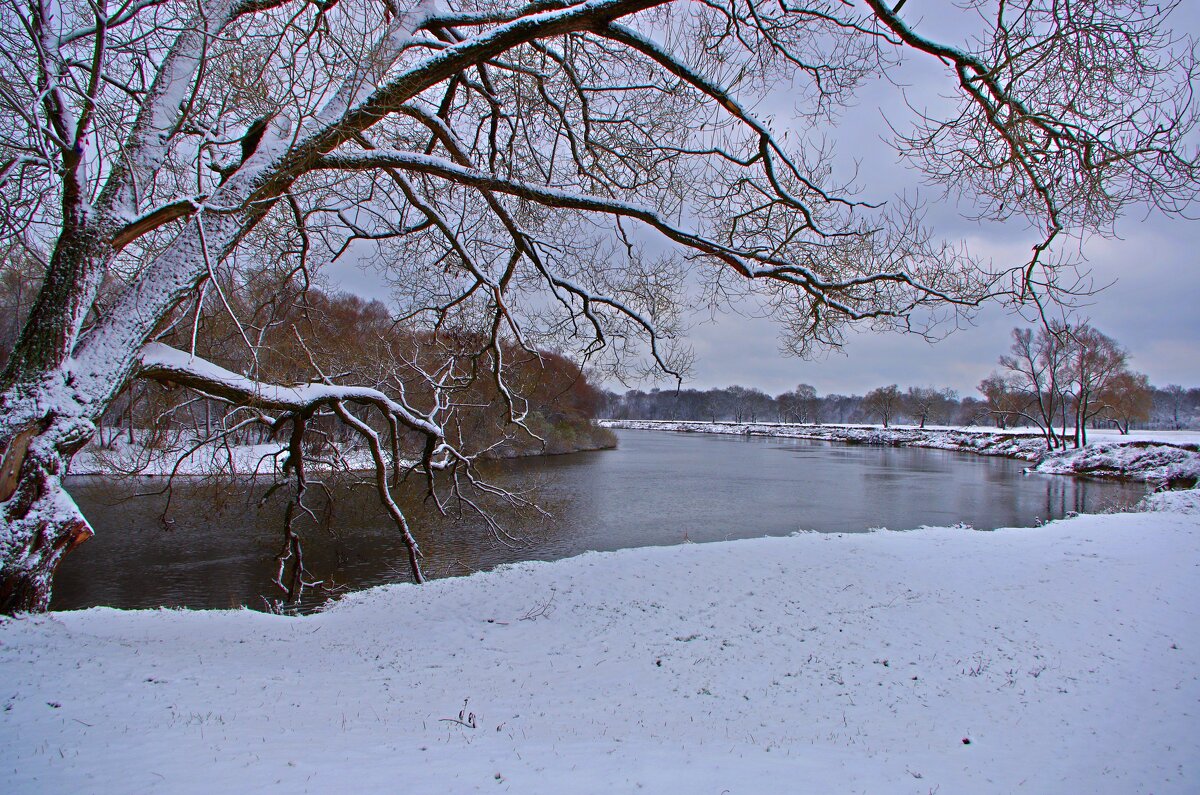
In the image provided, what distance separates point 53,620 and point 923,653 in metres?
7.96

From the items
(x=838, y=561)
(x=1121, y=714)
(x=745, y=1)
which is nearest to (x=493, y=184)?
(x=745, y=1)

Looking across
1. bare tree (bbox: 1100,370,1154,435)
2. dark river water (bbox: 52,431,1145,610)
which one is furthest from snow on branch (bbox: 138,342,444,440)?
bare tree (bbox: 1100,370,1154,435)

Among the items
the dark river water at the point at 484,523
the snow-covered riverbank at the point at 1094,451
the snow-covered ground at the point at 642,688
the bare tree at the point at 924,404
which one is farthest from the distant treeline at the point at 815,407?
the snow-covered ground at the point at 642,688

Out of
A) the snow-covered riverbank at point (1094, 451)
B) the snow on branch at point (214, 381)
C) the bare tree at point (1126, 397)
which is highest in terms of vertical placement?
the bare tree at point (1126, 397)

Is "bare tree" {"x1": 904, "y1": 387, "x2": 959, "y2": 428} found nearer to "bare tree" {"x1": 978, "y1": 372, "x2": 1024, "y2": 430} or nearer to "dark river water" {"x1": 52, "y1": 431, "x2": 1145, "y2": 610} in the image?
"bare tree" {"x1": 978, "y1": 372, "x2": 1024, "y2": 430}

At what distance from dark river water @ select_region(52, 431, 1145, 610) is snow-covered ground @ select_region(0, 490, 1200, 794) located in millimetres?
2716

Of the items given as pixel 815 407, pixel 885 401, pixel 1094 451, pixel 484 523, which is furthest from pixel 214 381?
pixel 815 407

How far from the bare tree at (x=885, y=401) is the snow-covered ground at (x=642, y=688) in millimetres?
88707

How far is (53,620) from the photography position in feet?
17.3

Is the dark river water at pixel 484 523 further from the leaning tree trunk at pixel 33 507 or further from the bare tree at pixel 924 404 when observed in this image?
the bare tree at pixel 924 404

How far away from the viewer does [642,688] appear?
524 cm

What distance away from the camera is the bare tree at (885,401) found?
299 ft

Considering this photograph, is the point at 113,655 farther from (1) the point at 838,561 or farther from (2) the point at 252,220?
(1) the point at 838,561

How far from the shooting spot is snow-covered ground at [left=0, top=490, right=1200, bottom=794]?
3.38 m
